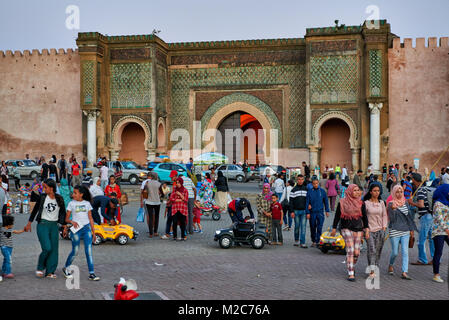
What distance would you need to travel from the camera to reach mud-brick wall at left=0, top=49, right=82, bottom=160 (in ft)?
91.2

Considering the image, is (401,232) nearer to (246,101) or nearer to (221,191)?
(221,191)

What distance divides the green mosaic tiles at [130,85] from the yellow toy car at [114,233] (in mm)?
16800

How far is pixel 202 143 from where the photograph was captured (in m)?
27.7

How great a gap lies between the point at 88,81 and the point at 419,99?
52.0 feet

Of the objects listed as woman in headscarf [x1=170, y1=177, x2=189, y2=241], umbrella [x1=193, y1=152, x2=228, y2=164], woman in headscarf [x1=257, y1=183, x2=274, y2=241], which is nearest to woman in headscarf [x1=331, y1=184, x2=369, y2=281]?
woman in headscarf [x1=257, y1=183, x2=274, y2=241]

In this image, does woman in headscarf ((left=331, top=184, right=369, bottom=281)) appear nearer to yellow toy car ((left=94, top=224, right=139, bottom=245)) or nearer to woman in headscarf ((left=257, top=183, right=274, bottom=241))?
woman in headscarf ((left=257, top=183, right=274, bottom=241))

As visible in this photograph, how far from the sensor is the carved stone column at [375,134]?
24.7 m

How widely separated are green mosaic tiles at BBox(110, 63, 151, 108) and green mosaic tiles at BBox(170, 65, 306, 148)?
6.29 ft

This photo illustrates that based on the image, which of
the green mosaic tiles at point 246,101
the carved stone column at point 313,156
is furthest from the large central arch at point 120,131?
the carved stone column at point 313,156

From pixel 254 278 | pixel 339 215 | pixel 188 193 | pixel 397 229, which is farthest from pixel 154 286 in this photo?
pixel 188 193

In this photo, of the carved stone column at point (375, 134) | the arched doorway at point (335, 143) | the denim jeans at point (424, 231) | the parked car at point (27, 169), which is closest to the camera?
the denim jeans at point (424, 231)

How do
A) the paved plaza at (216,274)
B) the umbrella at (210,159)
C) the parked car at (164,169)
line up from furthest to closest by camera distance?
1. the umbrella at (210,159)
2. the parked car at (164,169)
3. the paved plaza at (216,274)

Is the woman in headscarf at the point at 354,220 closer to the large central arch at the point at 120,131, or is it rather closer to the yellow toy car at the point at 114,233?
the yellow toy car at the point at 114,233
